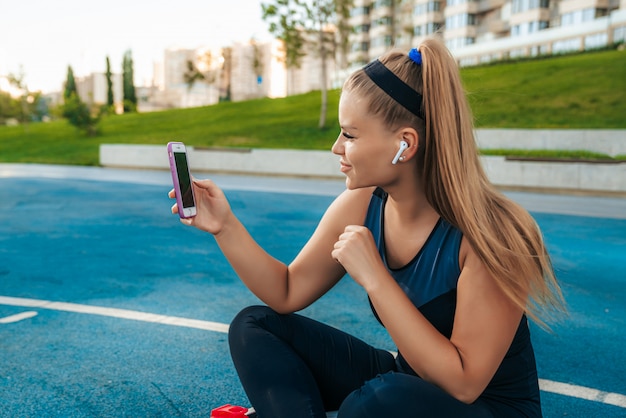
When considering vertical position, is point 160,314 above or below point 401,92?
below

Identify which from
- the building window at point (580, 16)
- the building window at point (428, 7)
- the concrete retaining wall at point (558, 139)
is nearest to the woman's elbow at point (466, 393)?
the concrete retaining wall at point (558, 139)

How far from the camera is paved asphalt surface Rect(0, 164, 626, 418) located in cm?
332

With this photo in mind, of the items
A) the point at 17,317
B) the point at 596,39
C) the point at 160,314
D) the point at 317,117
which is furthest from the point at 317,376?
the point at 596,39

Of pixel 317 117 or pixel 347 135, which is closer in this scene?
pixel 347 135

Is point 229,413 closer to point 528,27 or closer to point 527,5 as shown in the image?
point 528,27

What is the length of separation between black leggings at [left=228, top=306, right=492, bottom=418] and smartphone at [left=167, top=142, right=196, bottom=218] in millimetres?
469

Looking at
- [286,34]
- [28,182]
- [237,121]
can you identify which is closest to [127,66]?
[237,121]

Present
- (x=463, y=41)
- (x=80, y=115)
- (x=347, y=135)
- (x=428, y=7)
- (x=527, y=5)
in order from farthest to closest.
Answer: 1. (x=428, y=7)
2. (x=463, y=41)
3. (x=527, y=5)
4. (x=80, y=115)
5. (x=347, y=135)

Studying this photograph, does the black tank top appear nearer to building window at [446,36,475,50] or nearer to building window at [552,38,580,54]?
building window at [552,38,580,54]

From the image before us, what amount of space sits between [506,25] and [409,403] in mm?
66753

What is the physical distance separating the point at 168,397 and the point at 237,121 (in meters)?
34.8

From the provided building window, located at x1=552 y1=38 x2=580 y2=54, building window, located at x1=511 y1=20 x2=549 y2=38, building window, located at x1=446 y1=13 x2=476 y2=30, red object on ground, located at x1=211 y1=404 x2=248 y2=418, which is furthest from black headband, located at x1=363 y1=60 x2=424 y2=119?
building window, located at x1=446 y1=13 x2=476 y2=30

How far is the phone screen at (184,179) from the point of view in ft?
7.34

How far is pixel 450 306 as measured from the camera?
6.66ft
